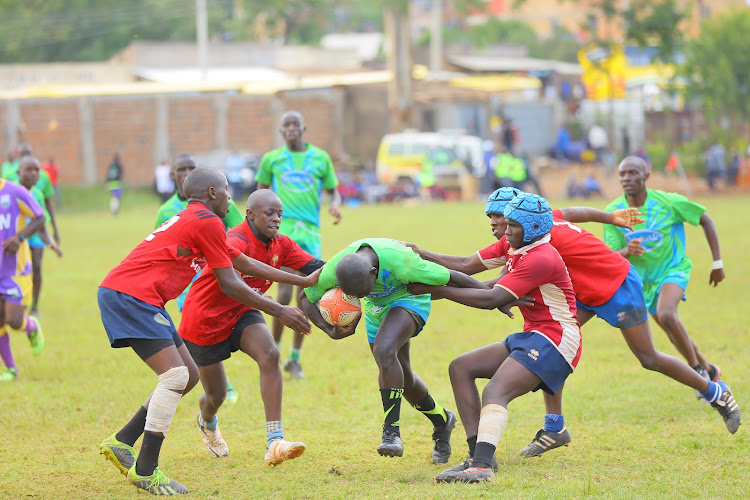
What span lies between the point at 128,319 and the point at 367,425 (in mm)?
2536

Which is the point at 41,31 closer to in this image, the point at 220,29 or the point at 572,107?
the point at 220,29

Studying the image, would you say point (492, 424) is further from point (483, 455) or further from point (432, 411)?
point (432, 411)

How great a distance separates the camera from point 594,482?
6.09 meters

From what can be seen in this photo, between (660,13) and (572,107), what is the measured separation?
21.7ft

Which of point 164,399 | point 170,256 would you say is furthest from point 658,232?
point 164,399

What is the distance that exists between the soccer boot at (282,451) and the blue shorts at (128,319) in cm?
96

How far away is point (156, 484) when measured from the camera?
614cm

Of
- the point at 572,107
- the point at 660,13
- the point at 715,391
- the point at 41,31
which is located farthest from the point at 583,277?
the point at 41,31

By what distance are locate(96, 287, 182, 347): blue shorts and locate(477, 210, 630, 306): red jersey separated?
2.23m

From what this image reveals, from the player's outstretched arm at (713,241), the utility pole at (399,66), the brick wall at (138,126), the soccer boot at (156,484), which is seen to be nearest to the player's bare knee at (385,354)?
the soccer boot at (156,484)

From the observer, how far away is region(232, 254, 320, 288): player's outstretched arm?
661 cm

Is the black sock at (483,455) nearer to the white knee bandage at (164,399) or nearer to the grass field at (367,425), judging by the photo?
the grass field at (367,425)

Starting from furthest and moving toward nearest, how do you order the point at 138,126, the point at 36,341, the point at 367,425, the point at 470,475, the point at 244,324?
the point at 138,126 < the point at 36,341 < the point at 367,425 < the point at 244,324 < the point at 470,475

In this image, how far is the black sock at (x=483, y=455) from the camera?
20.0ft
